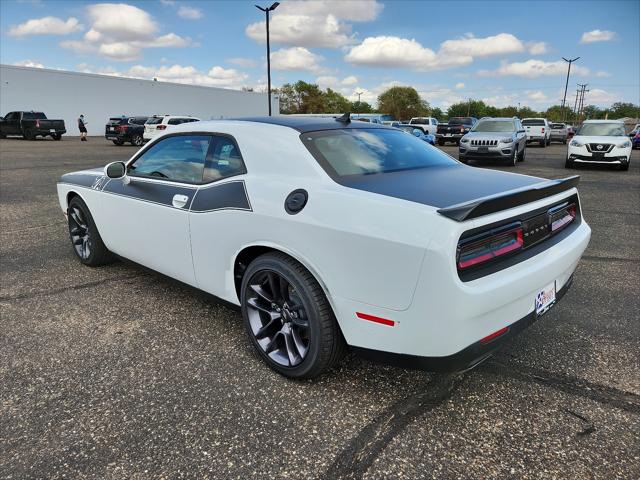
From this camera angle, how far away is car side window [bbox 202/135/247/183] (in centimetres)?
300

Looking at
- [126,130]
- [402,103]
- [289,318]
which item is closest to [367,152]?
[289,318]

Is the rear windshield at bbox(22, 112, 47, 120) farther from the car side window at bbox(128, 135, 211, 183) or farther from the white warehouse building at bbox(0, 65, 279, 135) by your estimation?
the car side window at bbox(128, 135, 211, 183)

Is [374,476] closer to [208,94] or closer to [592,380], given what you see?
[592,380]

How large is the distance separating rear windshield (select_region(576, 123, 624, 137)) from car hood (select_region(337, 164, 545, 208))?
13740 mm

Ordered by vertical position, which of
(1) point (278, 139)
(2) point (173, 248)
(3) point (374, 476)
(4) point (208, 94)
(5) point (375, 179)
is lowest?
(3) point (374, 476)

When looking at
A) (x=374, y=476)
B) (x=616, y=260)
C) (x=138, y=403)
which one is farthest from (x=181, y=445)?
(x=616, y=260)

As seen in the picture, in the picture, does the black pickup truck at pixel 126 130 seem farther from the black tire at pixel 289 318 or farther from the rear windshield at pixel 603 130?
the black tire at pixel 289 318

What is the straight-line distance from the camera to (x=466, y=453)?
2164 millimetres

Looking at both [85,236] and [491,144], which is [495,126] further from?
[85,236]

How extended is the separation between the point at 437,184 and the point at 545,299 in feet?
2.75

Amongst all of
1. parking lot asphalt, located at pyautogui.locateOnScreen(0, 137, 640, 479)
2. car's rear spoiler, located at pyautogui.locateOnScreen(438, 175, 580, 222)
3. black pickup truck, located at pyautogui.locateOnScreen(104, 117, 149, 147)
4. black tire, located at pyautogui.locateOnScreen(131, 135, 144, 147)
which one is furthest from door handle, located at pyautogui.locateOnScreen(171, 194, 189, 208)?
black tire, located at pyautogui.locateOnScreen(131, 135, 144, 147)

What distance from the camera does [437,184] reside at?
2.59 metres

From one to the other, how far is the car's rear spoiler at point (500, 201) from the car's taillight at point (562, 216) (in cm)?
12

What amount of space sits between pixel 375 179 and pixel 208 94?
56.0 m
